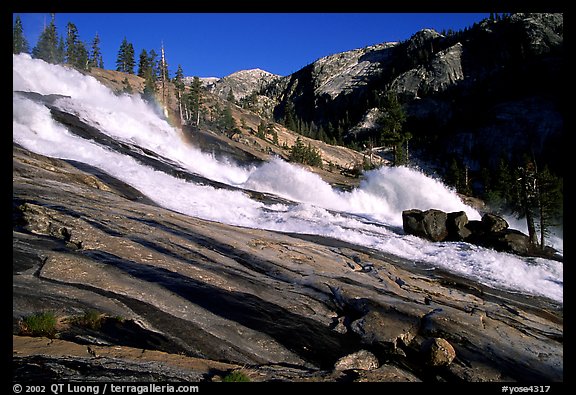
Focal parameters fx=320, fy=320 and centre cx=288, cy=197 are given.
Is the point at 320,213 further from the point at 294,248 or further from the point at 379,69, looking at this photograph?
the point at 379,69

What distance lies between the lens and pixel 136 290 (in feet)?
23.9

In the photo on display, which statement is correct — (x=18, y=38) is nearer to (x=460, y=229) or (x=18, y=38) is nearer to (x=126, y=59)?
(x=126, y=59)

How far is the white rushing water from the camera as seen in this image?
16.1 metres

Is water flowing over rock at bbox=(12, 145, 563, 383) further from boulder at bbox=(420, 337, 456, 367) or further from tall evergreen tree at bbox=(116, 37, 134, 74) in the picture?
tall evergreen tree at bbox=(116, 37, 134, 74)

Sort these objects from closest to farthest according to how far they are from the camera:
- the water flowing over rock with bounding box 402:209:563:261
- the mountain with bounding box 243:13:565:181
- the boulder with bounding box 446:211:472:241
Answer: the water flowing over rock with bounding box 402:209:563:261 → the boulder with bounding box 446:211:472:241 → the mountain with bounding box 243:13:565:181

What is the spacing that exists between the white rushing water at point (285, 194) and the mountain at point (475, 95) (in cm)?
7274

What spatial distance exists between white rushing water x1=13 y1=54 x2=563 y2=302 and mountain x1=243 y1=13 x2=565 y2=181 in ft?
239

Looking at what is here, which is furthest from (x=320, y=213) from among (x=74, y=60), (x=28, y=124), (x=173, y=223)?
(x=74, y=60)

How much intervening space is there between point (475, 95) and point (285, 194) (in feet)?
416

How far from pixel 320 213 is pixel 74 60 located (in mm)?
94708

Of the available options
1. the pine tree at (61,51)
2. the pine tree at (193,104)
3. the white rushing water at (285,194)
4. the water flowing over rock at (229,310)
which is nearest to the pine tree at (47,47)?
the pine tree at (61,51)

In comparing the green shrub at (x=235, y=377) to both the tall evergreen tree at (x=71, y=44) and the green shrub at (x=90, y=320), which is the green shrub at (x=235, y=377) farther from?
the tall evergreen tree at (x=71, y=44)

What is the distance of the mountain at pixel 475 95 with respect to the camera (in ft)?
313

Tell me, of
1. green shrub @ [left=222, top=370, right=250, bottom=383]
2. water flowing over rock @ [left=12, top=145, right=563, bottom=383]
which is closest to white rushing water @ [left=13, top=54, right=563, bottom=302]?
water flowing over rock @ [left=12, top=145, right=563, bottom=383]
